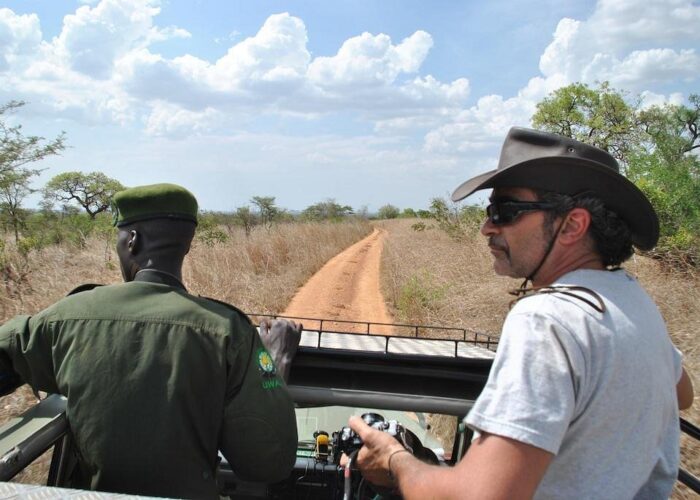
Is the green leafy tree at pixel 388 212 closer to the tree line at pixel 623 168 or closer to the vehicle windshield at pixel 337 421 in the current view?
the tree line at pixel 623 168

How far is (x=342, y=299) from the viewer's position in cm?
1277

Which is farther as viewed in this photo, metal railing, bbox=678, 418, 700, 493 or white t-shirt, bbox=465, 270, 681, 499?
metal railing, bbox=678, 418, 700, 493

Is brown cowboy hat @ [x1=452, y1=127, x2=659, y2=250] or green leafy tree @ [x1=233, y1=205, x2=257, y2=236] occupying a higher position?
brown cowboy hat @ [x1=452, y1=127, x2=659, y2=250]

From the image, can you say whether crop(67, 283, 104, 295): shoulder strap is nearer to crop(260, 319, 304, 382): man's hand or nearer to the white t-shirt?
crop(260, 319, 304, 382): man's hand

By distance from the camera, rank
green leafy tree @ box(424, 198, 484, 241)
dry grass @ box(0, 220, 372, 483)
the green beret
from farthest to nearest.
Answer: green leafy tree @ box(424, 198, 484, 241) < dry grass @ box(0, 220, 372, 483) < the green beret

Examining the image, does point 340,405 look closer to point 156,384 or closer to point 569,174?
point 156,384

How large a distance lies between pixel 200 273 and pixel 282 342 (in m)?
9.21

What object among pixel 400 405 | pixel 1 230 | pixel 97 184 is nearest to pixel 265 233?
pixel 1 230

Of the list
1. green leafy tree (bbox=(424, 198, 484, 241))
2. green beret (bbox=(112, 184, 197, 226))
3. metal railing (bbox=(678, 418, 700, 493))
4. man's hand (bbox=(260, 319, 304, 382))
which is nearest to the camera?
metal railing (bbox=(678, 418, 700, 493))

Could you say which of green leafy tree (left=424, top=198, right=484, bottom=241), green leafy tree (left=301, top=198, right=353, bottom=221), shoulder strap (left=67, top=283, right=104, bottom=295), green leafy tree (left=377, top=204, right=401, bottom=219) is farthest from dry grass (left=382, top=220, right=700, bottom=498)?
green leafy tree (left=377, top=204, right=401, bottom=219)

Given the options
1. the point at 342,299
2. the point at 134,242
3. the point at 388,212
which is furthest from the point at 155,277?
the point at 388,212

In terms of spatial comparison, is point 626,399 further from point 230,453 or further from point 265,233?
point 265,233

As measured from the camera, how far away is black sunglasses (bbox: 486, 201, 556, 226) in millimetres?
1371

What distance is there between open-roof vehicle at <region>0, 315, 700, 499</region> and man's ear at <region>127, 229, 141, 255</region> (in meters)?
0.55
